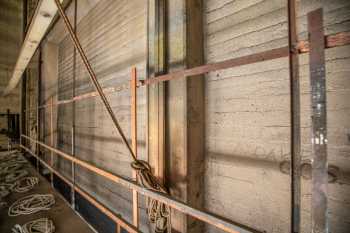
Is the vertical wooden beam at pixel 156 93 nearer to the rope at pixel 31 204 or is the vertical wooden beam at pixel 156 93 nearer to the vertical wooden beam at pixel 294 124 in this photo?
the vertical wooden beam at pixel 294 124

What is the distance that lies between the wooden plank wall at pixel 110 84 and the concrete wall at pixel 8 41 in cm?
619

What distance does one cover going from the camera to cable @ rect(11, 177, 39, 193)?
12.6ft

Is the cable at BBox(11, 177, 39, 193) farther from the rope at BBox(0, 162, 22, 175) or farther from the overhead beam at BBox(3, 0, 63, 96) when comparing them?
the overhead beam at BBox(3, 0, 63, 96)

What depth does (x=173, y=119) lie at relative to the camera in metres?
1.69

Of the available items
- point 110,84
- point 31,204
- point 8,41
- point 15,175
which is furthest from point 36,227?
point 8,41

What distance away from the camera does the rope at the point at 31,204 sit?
9.70ft

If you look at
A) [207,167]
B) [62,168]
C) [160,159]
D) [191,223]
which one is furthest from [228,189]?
[62,168]

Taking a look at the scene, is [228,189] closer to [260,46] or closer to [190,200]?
[190,200]

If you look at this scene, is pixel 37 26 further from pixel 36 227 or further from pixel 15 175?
pixel 15 175

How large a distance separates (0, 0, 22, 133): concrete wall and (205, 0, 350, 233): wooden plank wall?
31.5ft

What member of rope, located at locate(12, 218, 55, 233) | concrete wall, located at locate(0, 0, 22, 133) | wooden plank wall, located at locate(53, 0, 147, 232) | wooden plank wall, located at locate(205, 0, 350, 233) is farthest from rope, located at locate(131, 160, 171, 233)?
concrete wall, located at locate(0, 0, 22, 133)

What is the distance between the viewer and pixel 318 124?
0.74 m

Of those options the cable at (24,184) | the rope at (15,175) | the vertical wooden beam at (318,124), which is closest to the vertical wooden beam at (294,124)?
the vertical wooden beam at (318,124)

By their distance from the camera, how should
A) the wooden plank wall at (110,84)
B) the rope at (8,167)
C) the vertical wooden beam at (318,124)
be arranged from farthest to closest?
the rope at (8,167) → the wooden plank wall at (110,84) → the vertical wooden beam at (318,124)
